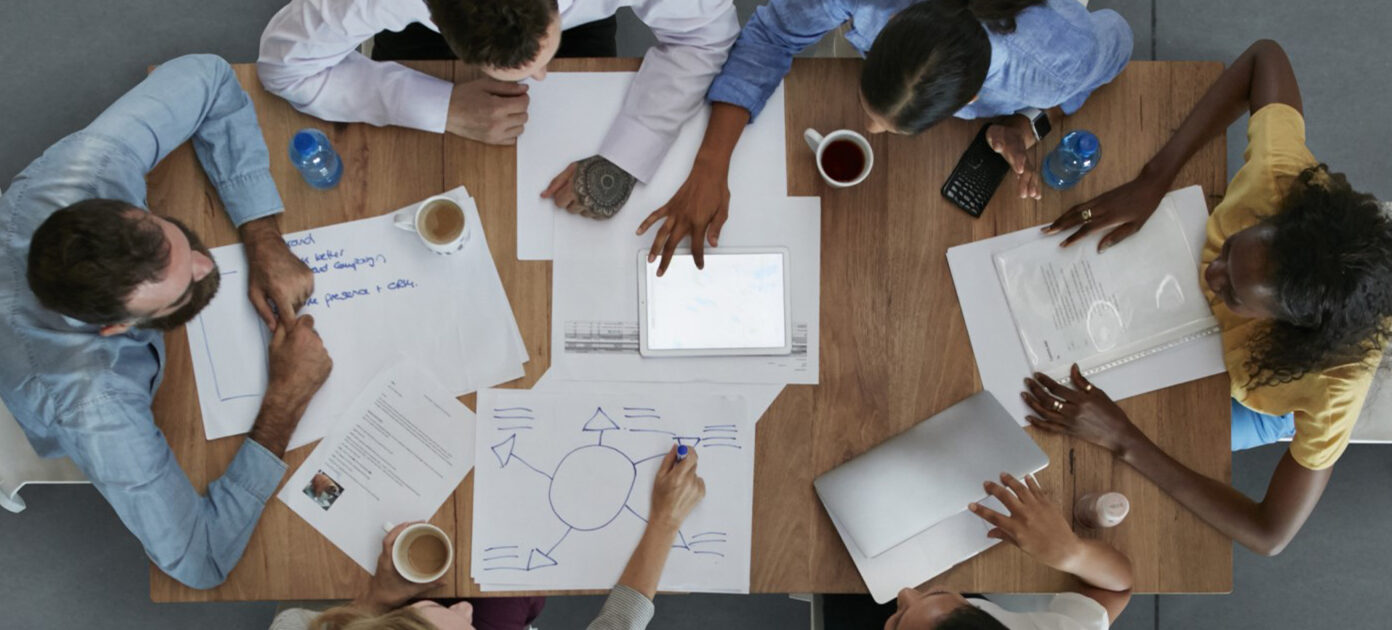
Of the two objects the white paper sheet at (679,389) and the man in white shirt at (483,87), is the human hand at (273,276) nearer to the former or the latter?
the man in white shirt at (483,87)

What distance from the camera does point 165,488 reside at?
110 centimetres

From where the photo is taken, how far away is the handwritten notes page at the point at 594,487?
3.81 feet

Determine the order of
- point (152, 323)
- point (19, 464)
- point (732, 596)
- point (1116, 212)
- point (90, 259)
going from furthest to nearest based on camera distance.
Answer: point (732, 596) → point (19, 464) → point (1116, 212) → point (152, 323) → point (90, 259)

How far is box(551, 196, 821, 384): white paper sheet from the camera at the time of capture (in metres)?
1.19

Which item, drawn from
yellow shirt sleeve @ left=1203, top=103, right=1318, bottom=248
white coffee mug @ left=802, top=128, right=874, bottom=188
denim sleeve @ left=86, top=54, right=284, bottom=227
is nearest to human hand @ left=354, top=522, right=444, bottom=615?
denim sleeve @ left=86, top=54, right=284, bottom=227

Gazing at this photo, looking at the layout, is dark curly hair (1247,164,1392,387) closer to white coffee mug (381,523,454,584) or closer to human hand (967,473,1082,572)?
human hand (967,473,1082,572)

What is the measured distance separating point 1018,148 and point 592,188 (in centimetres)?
63

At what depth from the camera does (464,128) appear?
119 centimetres

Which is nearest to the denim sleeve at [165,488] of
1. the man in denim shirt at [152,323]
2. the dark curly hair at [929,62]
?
the man in denim shirt at [152,323]

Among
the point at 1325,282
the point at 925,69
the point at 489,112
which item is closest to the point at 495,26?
the point at 489,112

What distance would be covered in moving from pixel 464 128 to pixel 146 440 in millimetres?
606

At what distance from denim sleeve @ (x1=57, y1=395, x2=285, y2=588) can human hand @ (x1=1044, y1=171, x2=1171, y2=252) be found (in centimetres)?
119

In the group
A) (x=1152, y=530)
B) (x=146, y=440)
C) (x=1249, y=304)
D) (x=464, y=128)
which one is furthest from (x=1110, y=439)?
(x=146, y=440)

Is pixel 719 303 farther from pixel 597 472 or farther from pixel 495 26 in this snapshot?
pixel 495 26
